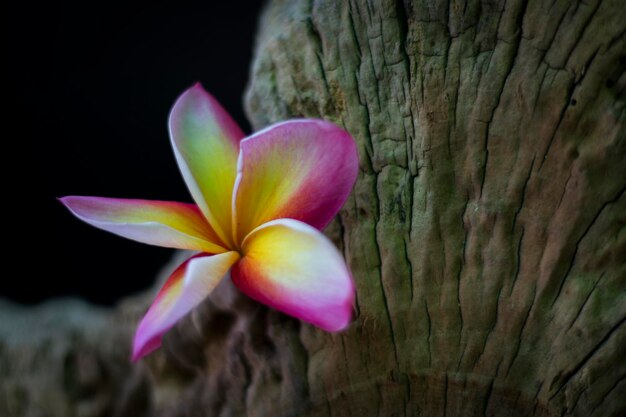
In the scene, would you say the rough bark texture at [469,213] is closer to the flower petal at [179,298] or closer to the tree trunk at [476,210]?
the tree trunk at [476,210]

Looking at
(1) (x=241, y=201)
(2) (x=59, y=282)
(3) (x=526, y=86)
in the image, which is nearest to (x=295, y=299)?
(1) (x=241, y=201)

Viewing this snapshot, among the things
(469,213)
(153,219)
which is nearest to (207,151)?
(153,219)

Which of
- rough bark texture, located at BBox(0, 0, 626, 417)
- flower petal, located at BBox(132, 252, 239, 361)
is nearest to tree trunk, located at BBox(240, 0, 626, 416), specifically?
rough bark texture, located at BBox(0, 0, 626, 417)

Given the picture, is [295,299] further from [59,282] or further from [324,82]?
[59,282]

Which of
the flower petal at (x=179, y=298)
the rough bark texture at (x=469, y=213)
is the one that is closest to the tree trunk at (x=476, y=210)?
the rough bark texture at (x=469, y=213)

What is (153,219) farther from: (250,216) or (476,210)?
(476,210)

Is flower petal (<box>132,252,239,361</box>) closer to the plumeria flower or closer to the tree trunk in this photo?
the plumeria flower
